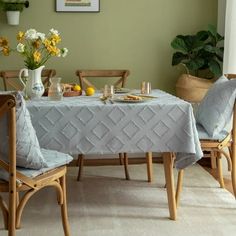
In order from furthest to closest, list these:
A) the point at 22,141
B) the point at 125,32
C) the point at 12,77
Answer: the point at 125,32 → the point at 12,77 → the point at 22,141

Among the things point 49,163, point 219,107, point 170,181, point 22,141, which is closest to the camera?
point 22,141

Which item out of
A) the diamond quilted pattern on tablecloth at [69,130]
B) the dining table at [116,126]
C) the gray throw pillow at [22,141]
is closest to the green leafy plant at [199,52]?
the dining table at [116,126]

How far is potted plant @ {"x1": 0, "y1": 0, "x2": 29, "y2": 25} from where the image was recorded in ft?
13.2

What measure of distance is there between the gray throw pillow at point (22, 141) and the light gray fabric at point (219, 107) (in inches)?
53.8

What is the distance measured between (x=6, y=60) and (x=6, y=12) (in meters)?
0.45

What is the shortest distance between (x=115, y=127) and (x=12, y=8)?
6.26 feet

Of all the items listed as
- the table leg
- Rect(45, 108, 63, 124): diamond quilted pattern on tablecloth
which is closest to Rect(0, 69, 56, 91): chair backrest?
Rect(45, 108, 63, 124): diamond quilted pattern on tablecloth

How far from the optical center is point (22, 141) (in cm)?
220

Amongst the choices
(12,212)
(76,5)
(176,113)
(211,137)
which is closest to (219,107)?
(211,137)

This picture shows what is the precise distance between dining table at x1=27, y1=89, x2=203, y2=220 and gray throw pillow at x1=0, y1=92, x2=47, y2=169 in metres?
0.42

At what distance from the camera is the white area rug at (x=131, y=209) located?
108 inches

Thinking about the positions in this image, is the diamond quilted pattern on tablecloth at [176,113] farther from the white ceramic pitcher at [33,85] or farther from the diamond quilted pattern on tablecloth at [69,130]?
the white ceramic pitcher at [33,85]

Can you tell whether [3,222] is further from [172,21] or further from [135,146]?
[172,21]

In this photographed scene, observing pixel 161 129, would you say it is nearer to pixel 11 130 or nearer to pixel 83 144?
pixel 83 144
